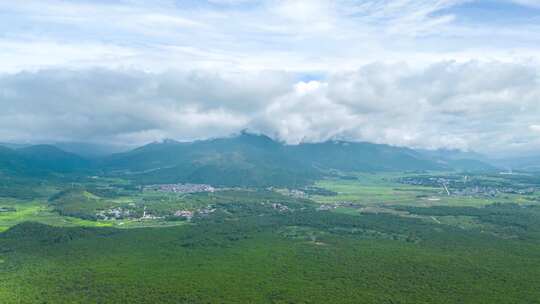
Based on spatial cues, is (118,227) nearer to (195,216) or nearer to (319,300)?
(195,216)

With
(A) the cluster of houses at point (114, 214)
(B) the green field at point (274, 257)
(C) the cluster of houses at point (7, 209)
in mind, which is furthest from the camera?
(C) the cluster of houses at point (7, 209)

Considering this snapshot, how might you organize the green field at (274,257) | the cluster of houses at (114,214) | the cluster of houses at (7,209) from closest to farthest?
the green field at (274,257) < the cluster of houses at (114,214) < the cluster of houses at (7,209)

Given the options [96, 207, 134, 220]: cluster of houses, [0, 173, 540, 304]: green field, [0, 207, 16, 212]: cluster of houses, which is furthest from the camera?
[0, 207, 16, 212]: cluster of houses

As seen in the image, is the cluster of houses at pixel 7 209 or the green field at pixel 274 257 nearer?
the green field at pixel 274 257

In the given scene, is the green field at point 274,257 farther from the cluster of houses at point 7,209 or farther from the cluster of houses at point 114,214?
the cluster of houses at point 114,214

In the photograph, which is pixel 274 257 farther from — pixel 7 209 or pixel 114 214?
pixel 7 209

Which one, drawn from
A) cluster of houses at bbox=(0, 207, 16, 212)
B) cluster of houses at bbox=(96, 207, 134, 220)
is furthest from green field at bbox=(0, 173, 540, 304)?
cluster of houses at bbox=(96, 207, 134, 220)

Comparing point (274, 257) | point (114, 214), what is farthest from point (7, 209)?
point (274, 257)

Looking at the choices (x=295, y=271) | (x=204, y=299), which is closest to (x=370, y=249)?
(x=295, y=271)

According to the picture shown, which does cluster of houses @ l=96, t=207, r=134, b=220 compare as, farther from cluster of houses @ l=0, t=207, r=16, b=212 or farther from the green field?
cluster of houses @ l=0, t=207, r=16, b=212

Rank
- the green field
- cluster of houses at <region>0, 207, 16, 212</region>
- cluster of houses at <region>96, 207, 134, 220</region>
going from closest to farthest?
the green field, cluster of houses at <region>96, 207, 134, 220</region>, cluster of houses at <region>0, 207, 16, 212</region>

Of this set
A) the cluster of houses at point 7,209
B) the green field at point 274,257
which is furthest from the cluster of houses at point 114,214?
the cluster of houses at point 7,209

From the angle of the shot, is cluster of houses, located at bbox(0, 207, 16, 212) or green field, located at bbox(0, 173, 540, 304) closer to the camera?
green field, located at bbox(0, 173, 540, 304)
